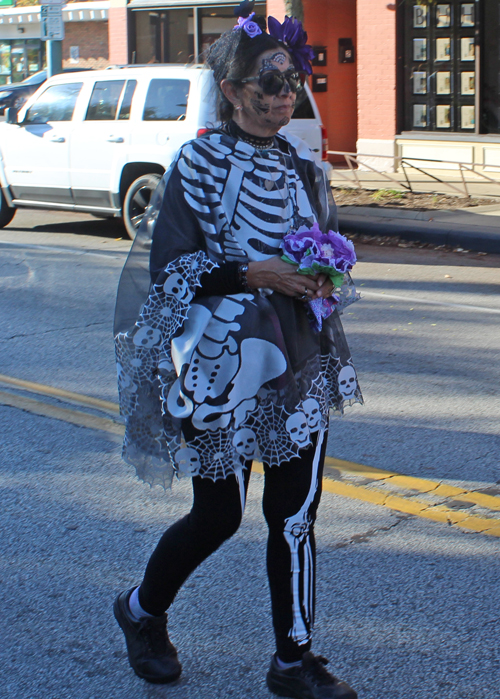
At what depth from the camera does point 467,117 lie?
663 inches

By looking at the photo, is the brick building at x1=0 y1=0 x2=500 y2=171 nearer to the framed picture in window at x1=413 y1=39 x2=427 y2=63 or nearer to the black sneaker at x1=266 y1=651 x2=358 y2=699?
the framed picture in window at x1=413 y1=39 x2=427 y2=63

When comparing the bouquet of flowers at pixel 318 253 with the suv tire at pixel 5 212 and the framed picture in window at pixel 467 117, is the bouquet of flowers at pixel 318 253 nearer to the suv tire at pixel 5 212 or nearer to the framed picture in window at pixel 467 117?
the suv tire at pixel 5 212

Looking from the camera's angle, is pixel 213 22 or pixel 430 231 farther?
pixel 213 22

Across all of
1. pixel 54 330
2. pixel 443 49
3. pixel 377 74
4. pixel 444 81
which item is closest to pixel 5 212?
pixel 54 330

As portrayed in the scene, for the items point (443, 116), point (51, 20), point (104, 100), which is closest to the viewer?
point (104, 100)

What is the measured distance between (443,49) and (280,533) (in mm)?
15810

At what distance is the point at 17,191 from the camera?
12.2 metres

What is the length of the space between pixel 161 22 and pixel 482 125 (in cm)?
906

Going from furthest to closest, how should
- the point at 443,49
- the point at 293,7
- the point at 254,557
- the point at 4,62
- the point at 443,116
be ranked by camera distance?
the point at 4,62 → the point at 443,116 → the point at 443,49 → the point at 293,7 → the point at 254,557

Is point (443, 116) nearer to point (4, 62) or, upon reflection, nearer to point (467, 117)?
point (467, 117)

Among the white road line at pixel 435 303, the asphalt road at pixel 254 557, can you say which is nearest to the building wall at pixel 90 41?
the white road line at pixel 435 303

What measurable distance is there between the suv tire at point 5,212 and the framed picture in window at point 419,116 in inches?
330

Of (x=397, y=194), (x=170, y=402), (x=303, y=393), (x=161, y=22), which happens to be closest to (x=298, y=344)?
(x=303, y=393)

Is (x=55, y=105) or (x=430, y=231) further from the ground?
(x=55, y=105)
